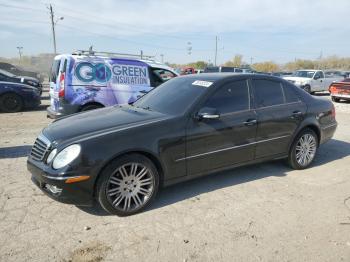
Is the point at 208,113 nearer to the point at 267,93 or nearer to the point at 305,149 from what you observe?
the point at 267,93

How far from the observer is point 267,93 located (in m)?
5.27

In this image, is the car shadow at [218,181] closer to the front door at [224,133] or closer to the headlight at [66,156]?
the front door at [224,133]

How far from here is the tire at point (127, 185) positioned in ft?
12.5

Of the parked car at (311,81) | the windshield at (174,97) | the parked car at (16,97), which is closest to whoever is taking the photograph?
the windshield at (174,97)

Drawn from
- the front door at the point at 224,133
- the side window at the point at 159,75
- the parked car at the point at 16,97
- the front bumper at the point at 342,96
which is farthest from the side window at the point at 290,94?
the front bumper at the point at 342,96

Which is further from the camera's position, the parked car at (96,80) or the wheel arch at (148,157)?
the parked car at (96,80)

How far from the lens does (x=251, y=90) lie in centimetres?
506

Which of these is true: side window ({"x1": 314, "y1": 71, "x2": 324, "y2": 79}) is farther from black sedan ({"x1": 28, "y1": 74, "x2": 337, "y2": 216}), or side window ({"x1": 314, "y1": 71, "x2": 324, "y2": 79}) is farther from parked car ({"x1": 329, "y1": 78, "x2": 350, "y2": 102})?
black sedan ({"x1": 28, "y1": 74, "x2": 337, "y2": 216})

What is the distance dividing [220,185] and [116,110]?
188cm

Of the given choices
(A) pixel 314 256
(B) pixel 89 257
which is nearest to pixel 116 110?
(B) pixel 89 257

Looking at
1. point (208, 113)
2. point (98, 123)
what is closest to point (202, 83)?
point (208, 113)

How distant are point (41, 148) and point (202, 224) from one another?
6.81 feet

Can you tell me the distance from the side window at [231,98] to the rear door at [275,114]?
206 mm

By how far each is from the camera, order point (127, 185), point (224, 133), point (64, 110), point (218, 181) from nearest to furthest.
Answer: point (127, 185), point (224, 133), point (218, 181), point (64, 110)
